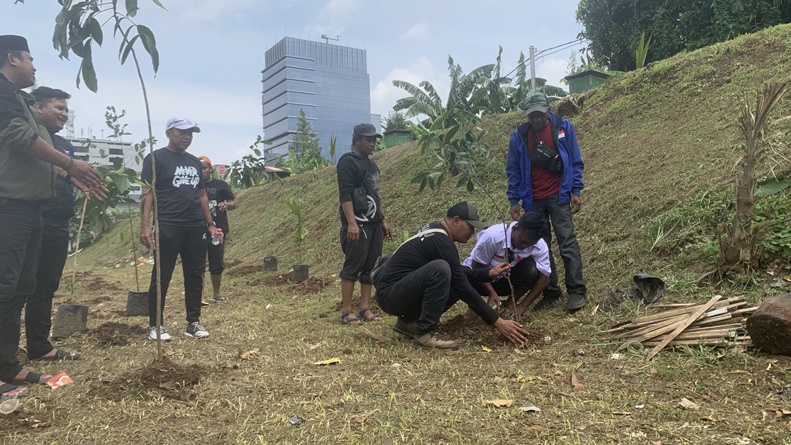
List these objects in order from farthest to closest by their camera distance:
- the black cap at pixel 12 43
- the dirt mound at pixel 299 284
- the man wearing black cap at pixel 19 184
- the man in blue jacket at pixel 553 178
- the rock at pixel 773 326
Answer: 1. the dirt mound at pixel 299 284
2. the man in blue jacket at pixel 553 178
3. the black cap at pixel 12 43
4. the man wearing black cap at pixel 19 184
5. the rock at pixel 773 326

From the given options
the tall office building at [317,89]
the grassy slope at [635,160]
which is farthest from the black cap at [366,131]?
the tall office building at [317,89]

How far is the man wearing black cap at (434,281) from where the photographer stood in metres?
3.23

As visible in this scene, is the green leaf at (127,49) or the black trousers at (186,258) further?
the black trousers at (186,258)

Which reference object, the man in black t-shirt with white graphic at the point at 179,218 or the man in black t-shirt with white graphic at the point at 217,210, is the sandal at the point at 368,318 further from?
the man in black t-shirt with white graphic at the point at 217,210

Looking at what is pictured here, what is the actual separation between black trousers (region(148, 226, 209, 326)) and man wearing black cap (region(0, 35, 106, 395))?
97 cm

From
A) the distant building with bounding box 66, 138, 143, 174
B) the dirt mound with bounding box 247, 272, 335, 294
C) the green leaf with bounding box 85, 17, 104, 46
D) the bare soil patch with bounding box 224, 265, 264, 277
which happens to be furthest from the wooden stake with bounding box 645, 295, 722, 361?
the bare soil patch with bounding box 224, 265, 264, 277

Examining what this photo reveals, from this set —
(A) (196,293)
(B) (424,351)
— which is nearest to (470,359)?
(B) (424,351)

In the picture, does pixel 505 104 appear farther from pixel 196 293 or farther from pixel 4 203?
pixel 4 203

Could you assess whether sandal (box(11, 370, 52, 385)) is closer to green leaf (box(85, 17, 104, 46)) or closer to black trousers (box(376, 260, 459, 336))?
green leaf (box(85, 17, 104, 46))

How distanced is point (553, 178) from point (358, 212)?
168 centimetres

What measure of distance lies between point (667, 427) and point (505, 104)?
11899 millimetres

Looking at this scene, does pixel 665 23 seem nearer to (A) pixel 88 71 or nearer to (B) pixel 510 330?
(B) pixel 510 330

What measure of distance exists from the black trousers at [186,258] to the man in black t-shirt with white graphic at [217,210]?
1988 mm

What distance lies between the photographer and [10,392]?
2.64 metres
